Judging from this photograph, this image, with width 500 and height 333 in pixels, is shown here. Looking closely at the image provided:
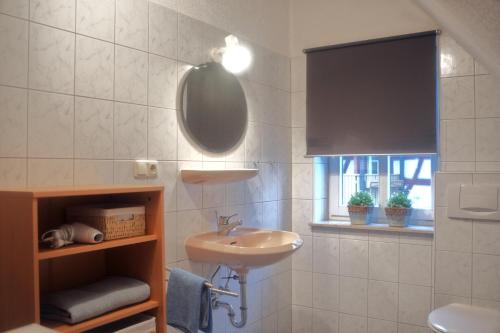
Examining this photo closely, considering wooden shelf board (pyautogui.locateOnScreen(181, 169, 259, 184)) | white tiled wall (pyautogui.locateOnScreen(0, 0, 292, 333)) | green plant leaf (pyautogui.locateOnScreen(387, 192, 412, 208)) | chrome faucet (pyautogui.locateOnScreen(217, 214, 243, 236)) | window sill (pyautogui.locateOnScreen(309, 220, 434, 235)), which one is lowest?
window sill (pyautogui.locateOnScreen(309, 220, 434, 235))

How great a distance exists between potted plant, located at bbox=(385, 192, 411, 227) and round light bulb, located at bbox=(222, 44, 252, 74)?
1321 millimetres

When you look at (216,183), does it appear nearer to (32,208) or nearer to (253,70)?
(253,70)

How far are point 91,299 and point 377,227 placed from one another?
76.6 inches

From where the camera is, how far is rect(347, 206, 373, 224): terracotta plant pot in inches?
113

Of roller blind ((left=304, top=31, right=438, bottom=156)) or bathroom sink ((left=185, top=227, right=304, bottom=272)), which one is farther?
roller blind ((left=304, top=31, right=438, bottom=156))

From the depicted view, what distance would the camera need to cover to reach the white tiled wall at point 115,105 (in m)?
1.43

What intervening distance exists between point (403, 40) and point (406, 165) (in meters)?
0.82

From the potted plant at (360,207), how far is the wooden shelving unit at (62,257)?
65.7 inches

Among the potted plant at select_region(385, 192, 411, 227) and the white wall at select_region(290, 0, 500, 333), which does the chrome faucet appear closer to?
the white wall at select_region(290, 0, 500, 333)

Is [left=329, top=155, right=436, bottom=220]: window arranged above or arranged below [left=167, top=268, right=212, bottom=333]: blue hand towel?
above

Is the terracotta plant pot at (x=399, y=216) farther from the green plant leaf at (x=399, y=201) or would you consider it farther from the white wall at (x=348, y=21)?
the white wall at (x=348, y=21)

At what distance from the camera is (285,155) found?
9.91ft

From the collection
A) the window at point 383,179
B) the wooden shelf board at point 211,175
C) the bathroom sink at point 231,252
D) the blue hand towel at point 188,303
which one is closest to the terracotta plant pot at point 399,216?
the window at point 383,179

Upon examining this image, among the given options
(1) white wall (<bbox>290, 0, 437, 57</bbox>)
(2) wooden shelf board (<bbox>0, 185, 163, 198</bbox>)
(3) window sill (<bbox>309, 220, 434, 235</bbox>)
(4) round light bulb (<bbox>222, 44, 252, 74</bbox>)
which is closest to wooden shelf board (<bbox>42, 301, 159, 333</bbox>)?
(2) wooden shelf board (<bbox>0, 185, 163, 198</bbox>)
